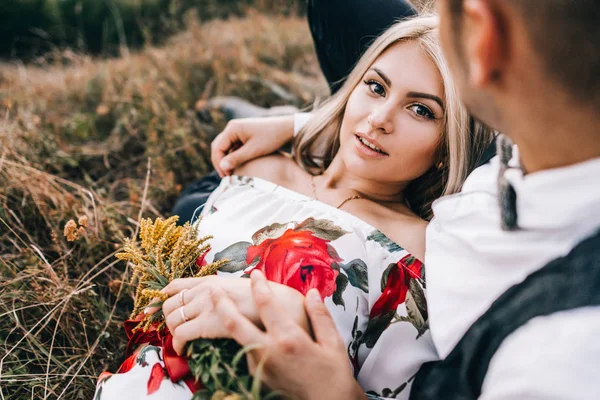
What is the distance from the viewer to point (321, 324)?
1006 mm

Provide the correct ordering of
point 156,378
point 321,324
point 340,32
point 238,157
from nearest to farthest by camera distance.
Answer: point 321,324 → point 156,378 → point 238,157 → point 340,32

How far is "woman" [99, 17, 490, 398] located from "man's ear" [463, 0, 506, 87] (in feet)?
2.12

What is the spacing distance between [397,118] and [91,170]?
213 cm

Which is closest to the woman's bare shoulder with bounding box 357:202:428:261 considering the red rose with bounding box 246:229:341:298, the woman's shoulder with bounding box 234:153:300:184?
the red rose with bounding box 246:229:341:298

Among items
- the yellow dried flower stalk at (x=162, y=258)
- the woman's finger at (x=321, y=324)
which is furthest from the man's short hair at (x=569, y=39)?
the yellow dried flower stalk at (x=162, y=258)

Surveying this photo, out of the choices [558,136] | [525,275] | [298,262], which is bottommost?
[298,262]

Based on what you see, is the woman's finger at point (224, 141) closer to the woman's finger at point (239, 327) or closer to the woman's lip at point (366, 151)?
the woman's lip at point (366, 151)

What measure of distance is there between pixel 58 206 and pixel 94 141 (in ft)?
3.53

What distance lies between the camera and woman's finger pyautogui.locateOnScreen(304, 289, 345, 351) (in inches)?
39.0

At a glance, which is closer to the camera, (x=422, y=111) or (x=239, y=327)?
(x=239, y=327)

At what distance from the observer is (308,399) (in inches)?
37.4

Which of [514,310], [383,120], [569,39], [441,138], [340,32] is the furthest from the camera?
[340,32]

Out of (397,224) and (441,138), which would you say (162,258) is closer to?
(397,224)

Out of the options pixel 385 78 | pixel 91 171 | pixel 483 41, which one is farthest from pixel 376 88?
pixel 91 171
